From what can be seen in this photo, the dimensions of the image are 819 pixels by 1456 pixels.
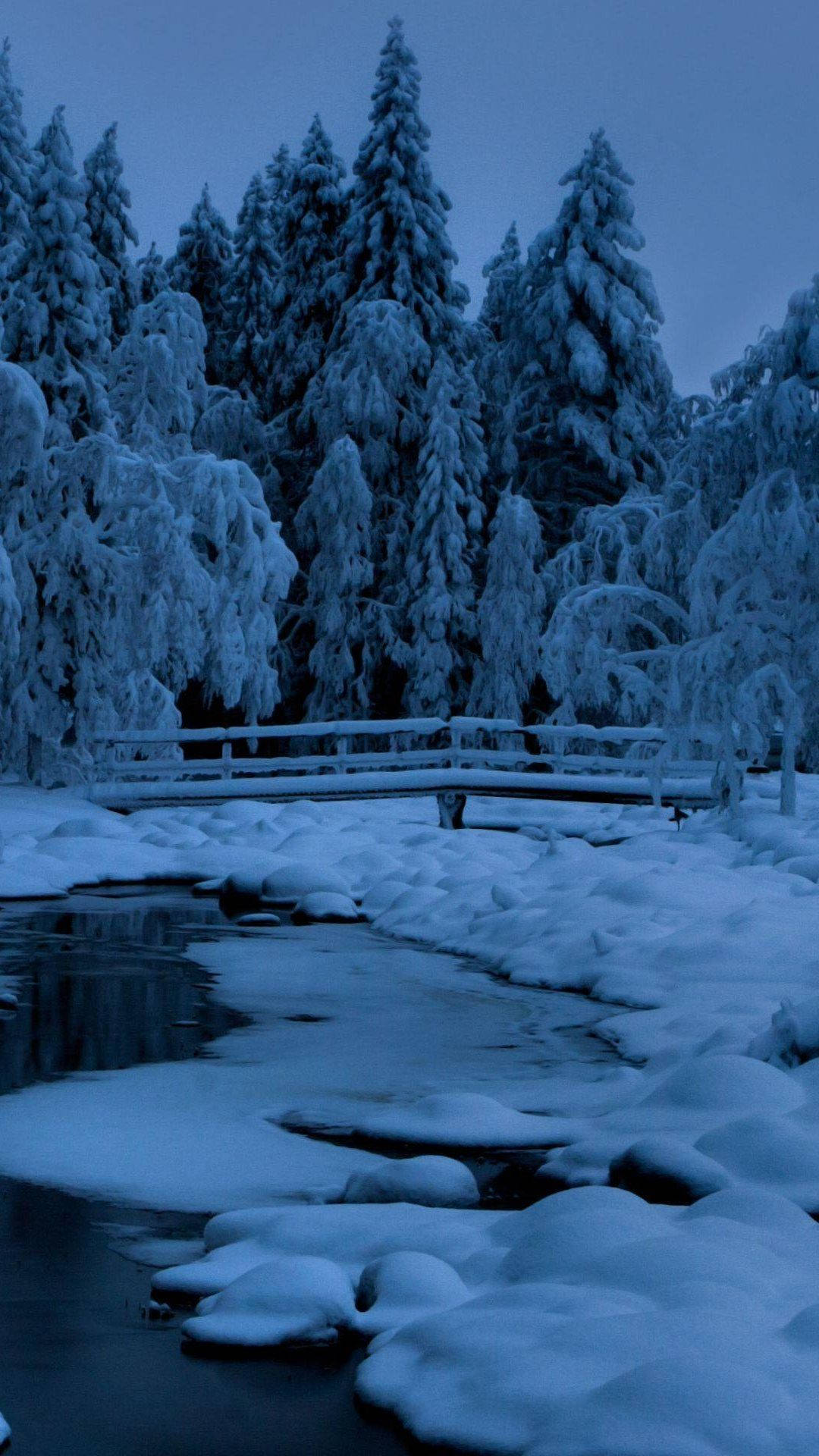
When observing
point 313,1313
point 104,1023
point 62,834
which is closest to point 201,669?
point 62,834

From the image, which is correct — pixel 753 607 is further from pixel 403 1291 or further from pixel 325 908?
pixel 403 1291

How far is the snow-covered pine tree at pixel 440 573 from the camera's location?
1061 inches

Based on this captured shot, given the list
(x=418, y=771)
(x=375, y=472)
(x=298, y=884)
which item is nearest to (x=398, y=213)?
(x=375, y=472)

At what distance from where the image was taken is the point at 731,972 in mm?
8266

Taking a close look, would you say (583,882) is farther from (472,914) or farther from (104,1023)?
(104,1023)

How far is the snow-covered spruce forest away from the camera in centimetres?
1686

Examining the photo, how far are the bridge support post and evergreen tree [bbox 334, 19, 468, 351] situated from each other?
12.5 metres

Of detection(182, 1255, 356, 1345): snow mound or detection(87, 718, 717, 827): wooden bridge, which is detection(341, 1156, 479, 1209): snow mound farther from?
detection(87, 718, 717, 827): wooden bridge

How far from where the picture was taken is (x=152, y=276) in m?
32.4

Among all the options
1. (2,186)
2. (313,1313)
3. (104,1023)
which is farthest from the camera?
(2,186)

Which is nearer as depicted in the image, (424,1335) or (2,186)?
(424,1335)

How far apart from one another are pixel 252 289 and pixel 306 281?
166 cm

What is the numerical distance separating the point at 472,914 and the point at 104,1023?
415 centimetres

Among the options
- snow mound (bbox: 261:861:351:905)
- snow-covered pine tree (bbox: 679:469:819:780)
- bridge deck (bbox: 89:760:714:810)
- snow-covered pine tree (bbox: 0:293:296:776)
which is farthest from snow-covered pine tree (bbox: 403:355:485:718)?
snow mound (bbox: 261:861:351:905)
